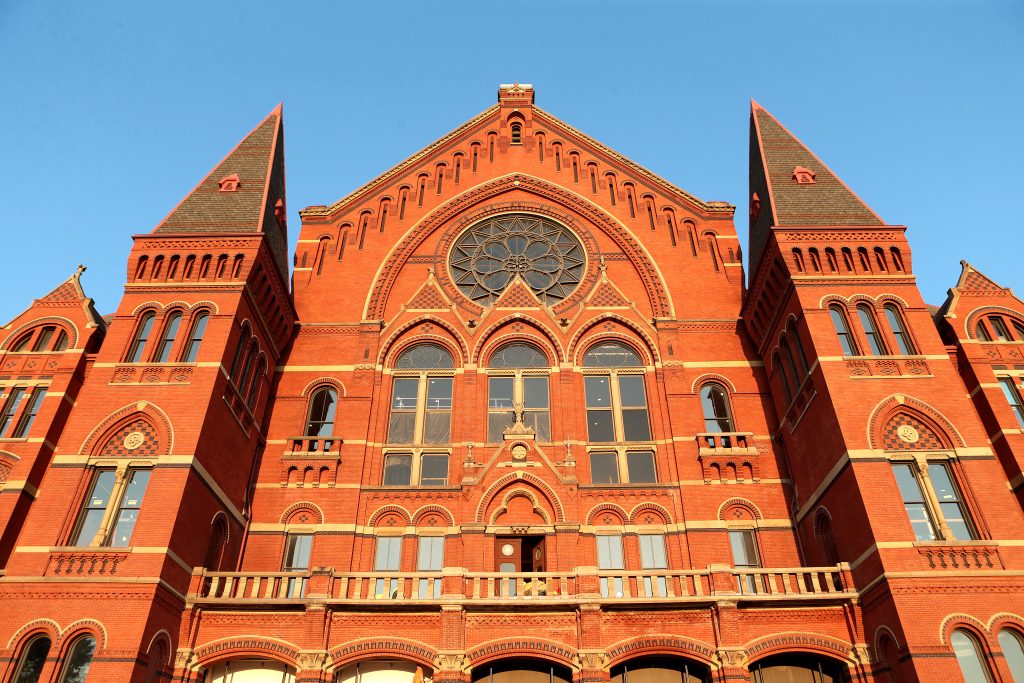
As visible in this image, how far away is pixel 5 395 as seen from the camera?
25.0 meters

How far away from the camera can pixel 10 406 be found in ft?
81.4

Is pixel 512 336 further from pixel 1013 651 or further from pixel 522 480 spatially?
pixel 1013 651

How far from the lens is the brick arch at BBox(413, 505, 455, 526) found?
25.5 metres

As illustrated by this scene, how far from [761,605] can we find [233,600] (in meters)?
14.5

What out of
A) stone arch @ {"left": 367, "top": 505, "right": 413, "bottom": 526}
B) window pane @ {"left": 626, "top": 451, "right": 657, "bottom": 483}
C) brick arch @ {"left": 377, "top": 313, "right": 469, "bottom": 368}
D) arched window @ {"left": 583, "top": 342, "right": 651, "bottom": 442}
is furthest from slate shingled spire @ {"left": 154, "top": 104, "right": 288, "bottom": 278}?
window pane @ {"left": 626, "top": 451, "right": 657, "bottom": 483}

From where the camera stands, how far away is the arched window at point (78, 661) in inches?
731

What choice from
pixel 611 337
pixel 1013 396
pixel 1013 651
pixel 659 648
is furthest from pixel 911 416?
pixel 611 337

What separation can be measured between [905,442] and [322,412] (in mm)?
19154

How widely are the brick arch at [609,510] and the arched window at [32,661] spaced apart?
Result: 15555 millimetres

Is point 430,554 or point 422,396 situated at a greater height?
point 422,396

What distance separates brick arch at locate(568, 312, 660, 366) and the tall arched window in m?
4.72

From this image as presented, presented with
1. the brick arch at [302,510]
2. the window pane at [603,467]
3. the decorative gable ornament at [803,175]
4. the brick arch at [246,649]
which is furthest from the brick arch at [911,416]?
the brick arch at [302,510]

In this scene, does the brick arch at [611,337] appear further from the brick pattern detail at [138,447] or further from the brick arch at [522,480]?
the brick pattern detail at [138,447]

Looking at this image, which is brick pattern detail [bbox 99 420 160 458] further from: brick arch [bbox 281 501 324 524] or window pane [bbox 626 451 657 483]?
window pane [bbox 626 451 657 483]
